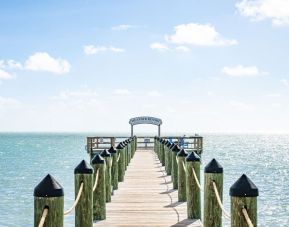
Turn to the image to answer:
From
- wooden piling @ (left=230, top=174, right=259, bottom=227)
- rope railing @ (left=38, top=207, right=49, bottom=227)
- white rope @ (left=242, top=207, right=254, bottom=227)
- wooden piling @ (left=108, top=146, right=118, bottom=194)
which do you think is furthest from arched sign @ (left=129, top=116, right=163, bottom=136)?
rope railing @ (left=38, top=207, right=49, bottom=227)

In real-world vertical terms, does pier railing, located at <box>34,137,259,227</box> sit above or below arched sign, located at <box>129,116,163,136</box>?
below

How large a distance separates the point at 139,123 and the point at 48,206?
40.1 meters

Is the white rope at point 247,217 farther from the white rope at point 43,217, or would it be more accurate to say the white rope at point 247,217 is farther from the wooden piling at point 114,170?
the wooden piling at point 114,170

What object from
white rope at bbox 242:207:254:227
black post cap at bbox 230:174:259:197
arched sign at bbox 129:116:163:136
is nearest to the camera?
white rope at bbox 242:207:254:227

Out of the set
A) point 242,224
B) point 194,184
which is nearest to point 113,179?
point 194,184

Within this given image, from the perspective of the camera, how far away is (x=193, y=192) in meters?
10.0

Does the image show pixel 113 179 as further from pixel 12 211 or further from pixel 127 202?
pixel 12 211

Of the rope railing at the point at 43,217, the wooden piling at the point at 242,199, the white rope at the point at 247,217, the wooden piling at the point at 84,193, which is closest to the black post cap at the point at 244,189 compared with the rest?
the wooden piling at the point at 242,199

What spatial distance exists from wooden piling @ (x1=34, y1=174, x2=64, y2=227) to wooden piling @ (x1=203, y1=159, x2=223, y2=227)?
320 cm

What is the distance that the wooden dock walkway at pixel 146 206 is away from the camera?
9573mm

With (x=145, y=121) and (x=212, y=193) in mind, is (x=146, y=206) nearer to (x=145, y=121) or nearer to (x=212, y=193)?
(x=212, y=193)

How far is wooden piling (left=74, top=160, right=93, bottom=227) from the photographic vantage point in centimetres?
820

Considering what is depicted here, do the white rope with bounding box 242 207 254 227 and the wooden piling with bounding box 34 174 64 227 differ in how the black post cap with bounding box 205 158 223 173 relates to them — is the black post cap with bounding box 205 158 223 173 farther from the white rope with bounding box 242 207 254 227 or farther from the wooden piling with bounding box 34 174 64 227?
the wooden piling with bounding box 34 174 64 227

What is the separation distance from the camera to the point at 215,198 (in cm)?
819
